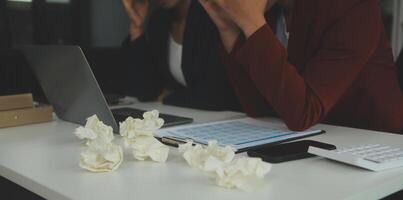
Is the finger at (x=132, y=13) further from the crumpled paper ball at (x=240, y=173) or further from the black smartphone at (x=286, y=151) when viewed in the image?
the crumpled paper ball at (x=240, y=173)

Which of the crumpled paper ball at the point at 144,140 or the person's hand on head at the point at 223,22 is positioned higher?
the person's hand on head at the point at 223,22

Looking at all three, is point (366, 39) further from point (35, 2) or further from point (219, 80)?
point (35, 2)

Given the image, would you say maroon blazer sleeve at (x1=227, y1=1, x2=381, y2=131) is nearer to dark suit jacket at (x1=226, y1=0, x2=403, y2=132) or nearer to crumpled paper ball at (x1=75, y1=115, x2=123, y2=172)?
dark suit jacket at (x1=226, y1=0, x2=403, y2=132)

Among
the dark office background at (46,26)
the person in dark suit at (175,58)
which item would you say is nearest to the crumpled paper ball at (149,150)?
the person in dark suit at (175,58)

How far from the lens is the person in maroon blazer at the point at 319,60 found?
1.00 meters

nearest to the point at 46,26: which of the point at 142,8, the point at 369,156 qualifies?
the point at 142,8

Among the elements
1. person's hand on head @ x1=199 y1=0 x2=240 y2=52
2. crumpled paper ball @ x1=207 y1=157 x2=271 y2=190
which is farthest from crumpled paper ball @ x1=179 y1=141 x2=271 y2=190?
person's hand on head @ x1=199 y1=0 x2=240 y2=52

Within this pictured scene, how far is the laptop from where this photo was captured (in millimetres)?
1032

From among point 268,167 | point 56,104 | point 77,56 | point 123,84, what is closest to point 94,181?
point 268,167

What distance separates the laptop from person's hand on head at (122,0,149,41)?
0.35 metres

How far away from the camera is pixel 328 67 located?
3.41ft

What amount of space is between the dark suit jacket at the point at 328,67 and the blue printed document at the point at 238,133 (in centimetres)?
4

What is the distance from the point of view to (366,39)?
1.05 metres

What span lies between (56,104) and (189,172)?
2.06ft
